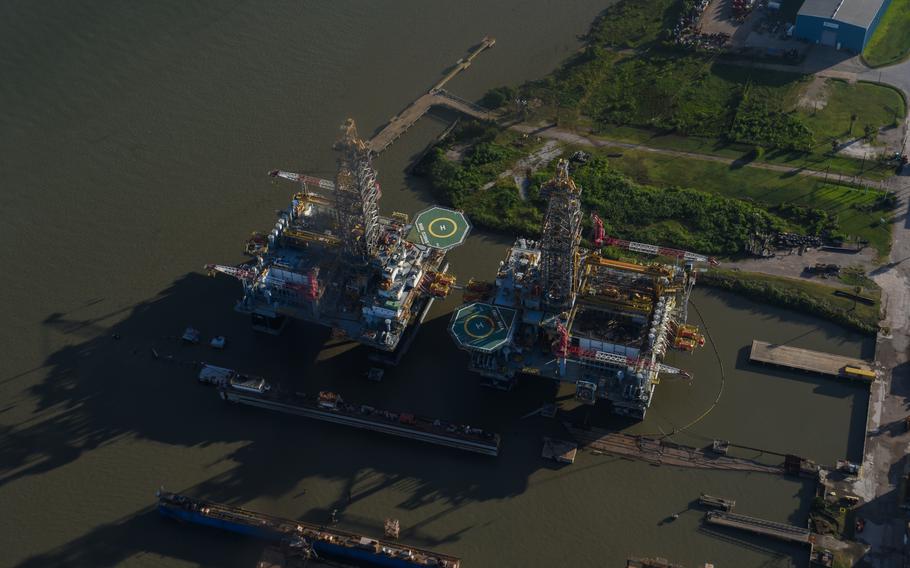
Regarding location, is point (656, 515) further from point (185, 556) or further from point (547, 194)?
point (185, 556)

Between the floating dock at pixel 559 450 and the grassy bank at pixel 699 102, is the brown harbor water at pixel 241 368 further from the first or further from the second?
the grassy bank at pixel 699 102

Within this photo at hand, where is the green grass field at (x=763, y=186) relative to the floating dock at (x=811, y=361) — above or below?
above

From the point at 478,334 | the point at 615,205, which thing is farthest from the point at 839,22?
the point at 478,334

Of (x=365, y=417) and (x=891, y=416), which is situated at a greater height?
(x=891, y=416)

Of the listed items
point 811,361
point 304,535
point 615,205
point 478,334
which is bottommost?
point 304,535

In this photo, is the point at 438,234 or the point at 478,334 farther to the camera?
the point at 438,234

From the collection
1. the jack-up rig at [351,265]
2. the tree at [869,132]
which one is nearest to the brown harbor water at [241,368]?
the jack-up rig at [351,265]

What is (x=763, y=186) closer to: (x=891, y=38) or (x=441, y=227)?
(x=891, y=38)
